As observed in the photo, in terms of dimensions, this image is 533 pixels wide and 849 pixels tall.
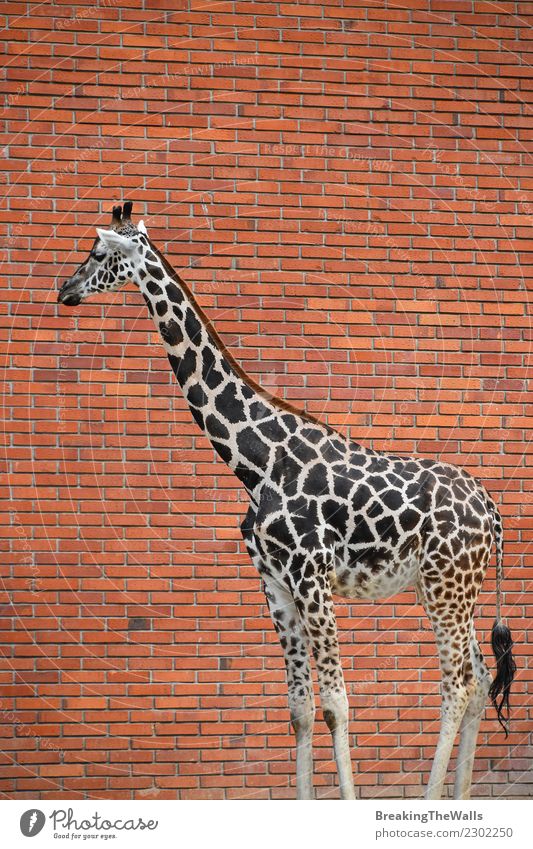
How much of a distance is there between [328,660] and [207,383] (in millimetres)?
1285

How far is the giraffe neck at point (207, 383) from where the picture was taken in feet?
16.9

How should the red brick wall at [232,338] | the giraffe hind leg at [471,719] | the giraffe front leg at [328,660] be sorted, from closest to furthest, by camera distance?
the giraffe front leg at [328,660]
the giraffe hind leg at [471,719]
the red brick wall at [232,338]

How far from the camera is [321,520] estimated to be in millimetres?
5051

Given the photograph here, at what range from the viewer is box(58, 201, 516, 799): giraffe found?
16.6 ft

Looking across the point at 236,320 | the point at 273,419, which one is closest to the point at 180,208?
the point at 236,320

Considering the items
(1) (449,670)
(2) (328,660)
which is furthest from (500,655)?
(2) (328,660)

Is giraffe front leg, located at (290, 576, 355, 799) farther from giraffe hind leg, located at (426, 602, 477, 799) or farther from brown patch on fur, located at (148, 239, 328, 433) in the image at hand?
brown patch on fur, located at (148, 239, 328, 433)

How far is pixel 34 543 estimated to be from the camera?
19.2ft

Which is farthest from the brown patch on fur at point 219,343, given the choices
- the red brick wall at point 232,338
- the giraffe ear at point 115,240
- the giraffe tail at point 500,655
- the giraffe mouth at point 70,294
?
the giraffe tail at point 500,655

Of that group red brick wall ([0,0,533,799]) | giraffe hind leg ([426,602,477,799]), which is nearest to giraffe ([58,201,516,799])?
giraffe hind leg ([426,602,477,799])

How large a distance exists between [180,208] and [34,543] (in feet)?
5.95

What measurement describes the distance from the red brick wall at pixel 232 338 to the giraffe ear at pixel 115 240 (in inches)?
30.1

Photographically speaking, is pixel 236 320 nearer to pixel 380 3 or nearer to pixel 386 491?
pixel 386 491

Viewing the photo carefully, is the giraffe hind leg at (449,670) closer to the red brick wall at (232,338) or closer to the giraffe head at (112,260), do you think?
the red brick wall at (232,338)
